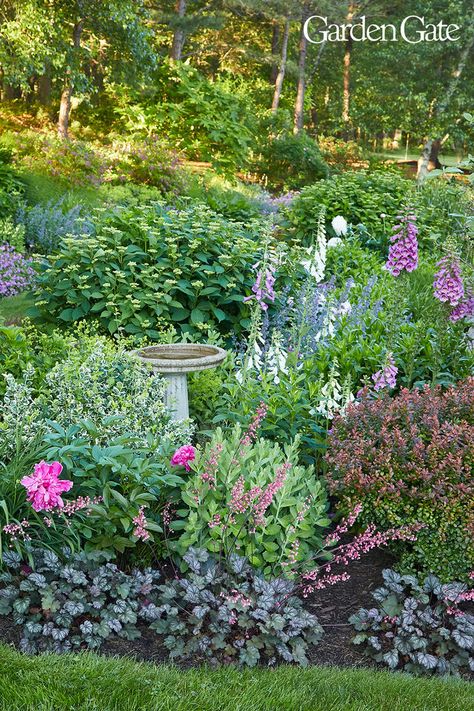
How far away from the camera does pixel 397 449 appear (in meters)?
3.58

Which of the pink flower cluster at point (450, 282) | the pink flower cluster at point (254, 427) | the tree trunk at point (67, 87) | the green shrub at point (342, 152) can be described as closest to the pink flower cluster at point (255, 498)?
the pink flower cluster at point (254, 427)

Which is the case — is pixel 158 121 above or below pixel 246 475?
above

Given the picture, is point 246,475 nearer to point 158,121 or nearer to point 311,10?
point 158,121

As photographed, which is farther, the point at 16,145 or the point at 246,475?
the point at 16,145

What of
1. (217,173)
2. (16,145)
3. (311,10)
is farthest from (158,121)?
(311,10)

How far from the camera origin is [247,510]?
11.2 feet

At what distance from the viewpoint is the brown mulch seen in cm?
311

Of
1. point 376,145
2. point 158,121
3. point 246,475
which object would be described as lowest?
point 246,475

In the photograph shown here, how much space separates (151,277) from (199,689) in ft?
11.8

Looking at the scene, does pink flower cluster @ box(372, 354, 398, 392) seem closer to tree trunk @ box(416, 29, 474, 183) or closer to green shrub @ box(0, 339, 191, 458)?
green shrub @ box(0, 339, 191, 458)

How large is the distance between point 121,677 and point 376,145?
4910 centimetres

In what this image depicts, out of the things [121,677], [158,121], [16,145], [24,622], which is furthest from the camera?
[158,121]

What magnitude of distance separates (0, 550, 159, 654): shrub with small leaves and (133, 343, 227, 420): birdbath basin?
3.77 feet

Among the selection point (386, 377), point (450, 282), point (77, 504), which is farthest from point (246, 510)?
point (450, 282)
